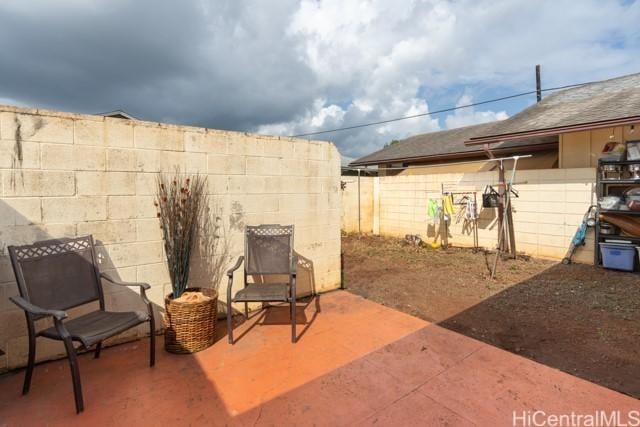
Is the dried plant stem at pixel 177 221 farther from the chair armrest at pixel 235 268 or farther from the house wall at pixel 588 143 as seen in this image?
the house wall at pixel 588 143

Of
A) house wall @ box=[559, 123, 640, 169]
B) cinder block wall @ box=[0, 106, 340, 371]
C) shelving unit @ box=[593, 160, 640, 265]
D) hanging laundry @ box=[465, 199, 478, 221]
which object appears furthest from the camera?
hanging laundry @ box=[465, 199, 478, 221]

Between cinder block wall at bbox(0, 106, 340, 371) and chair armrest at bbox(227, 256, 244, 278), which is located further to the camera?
chair armrest at bbox(227, 256, 244, 278)

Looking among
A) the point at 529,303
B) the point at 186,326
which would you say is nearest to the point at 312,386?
the point at 186,326

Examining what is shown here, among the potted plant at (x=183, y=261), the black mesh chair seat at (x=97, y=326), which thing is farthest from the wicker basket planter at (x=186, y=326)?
the black mesh chair seat at (x=97, y=326)

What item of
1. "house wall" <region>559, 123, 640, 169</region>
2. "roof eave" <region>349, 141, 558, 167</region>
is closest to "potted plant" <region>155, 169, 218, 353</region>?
"house wall" <region>559, 123, 640, 169</region>

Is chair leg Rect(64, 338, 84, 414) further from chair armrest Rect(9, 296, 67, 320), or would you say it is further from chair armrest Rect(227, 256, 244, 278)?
chair armrest Rect(227, 256, 244, 278)

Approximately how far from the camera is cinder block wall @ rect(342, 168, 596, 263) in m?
5.49

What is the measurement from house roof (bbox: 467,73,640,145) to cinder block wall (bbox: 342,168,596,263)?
2.59ft

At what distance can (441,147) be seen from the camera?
1105 cm

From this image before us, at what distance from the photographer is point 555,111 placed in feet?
21.8

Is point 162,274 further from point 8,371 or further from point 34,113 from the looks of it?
point 34,113

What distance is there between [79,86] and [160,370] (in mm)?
7376

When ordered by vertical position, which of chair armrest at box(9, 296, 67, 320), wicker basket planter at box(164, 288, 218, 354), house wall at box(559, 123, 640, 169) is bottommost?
wicker basket planter at box(164, 288, 218, 354)

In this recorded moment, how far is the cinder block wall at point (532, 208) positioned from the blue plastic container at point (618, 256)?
30 centimetres
